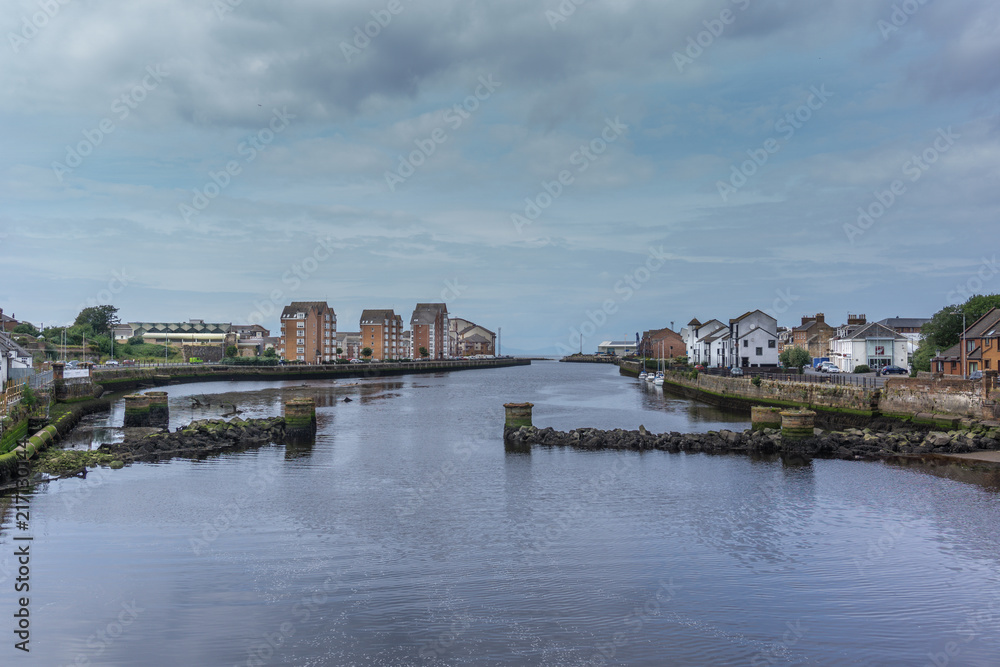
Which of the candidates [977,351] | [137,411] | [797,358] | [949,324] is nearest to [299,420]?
[137,411]

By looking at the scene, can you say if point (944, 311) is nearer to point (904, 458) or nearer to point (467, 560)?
point (904, 458)

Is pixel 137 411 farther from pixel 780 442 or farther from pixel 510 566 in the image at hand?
pixel 780 442

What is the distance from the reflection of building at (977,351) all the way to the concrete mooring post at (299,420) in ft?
168

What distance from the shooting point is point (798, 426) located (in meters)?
36.9

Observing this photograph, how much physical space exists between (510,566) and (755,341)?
281ft

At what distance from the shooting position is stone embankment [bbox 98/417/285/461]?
34.9m

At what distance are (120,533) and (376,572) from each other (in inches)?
343

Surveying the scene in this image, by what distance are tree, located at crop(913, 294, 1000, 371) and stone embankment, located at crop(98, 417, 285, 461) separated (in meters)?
64.6

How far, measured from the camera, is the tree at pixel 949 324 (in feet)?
236

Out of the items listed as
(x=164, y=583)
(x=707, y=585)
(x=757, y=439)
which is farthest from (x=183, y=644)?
(x=757, y=439)
